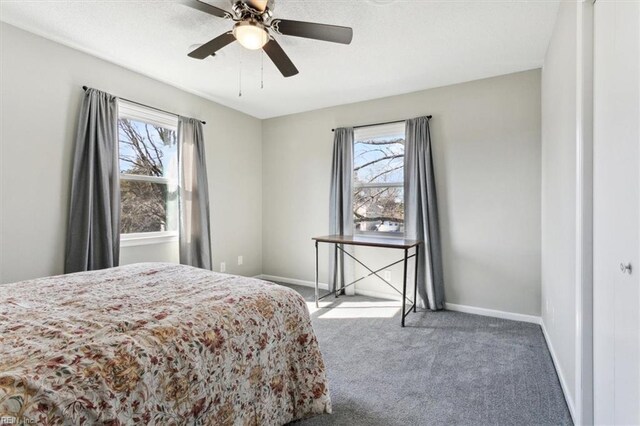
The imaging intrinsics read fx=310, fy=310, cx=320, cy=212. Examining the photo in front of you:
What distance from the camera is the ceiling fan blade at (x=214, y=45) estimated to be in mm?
2029

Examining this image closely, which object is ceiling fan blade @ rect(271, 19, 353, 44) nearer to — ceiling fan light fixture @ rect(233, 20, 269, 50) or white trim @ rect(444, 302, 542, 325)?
ceiling fan light fixture @ rect(233, 20, 269, 50)

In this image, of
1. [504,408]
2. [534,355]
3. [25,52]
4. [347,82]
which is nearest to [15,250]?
[25,52]

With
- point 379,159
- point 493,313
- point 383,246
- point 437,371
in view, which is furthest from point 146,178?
point 493,313

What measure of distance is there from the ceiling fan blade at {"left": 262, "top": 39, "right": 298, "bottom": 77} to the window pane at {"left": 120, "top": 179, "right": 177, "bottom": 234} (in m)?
2.04

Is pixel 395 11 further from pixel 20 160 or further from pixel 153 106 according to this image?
Answer: pixel 20 160

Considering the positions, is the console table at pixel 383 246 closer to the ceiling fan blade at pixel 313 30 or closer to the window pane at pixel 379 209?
the window pane at pixel 379 209

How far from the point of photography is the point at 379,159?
3.97 meters

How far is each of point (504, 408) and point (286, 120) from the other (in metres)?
4.09

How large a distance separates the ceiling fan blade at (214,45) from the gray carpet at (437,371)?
7.76 feet

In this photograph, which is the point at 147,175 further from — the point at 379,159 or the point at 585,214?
the point at 585,214

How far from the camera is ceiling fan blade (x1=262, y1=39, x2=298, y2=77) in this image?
2.08 m

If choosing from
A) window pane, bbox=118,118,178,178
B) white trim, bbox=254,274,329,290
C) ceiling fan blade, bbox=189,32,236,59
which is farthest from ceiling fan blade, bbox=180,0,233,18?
white trim, bbox=254,274,329,290

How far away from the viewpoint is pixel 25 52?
7.94 ft

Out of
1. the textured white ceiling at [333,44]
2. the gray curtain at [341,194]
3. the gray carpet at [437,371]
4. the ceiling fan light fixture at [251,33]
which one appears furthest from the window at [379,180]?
the ceiling fan light fixture at [251,33]
